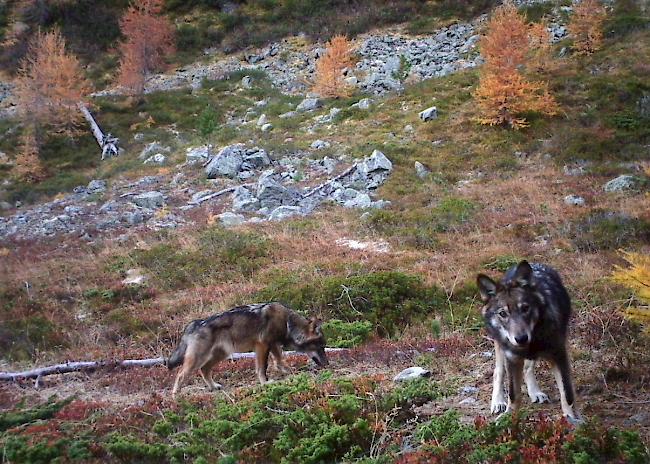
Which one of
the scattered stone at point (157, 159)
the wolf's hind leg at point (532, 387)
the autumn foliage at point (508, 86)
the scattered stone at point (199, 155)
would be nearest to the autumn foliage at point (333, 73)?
the scattered stone at point (199, 155)

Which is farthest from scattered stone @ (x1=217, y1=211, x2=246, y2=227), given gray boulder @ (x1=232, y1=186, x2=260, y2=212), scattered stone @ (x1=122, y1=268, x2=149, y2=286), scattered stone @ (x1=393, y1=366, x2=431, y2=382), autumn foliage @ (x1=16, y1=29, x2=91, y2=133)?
autumn foliage @ (x1=16, y1=29, x2=91, y2=133)

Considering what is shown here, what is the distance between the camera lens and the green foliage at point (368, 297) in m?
11.0

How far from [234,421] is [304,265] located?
30.4ft

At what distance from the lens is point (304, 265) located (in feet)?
46.5

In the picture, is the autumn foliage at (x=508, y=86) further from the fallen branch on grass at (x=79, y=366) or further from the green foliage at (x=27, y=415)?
the green foliage at (x=27, y=415)

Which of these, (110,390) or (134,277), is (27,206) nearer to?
(134,277)

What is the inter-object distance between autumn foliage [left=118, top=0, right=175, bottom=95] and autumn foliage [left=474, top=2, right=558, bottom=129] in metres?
27.2

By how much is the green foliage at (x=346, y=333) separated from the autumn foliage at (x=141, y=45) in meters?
37.7

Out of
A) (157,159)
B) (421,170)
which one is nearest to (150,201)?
(157,159)

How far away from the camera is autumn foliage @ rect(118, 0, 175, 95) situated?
140ft

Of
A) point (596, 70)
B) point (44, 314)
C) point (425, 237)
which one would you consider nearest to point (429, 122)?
point (596, 70)

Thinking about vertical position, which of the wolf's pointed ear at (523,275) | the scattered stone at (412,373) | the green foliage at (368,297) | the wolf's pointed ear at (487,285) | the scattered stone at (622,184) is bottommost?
the scattered stone at (622,184)

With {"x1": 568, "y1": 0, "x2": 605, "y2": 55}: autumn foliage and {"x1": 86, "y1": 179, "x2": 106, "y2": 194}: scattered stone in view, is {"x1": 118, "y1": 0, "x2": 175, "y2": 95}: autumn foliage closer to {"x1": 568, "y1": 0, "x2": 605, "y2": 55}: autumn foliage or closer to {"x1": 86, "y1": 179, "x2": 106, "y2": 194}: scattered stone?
{"x1": 86, "y1": 179, "x2": 106, "y2": 194}: scattered stone

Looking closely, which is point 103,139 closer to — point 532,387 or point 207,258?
point 207,258
